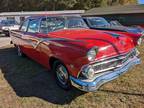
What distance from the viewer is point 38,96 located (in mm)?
5359

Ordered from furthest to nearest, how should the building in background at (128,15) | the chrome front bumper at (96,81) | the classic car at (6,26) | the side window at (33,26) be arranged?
the building in background at (128,15), the classic car at (6,26), the side window at (33,26), the chrome front bumper at (96,81)

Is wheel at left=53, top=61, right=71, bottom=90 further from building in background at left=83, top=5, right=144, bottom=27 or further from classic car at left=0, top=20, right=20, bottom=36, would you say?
building in background at left=83, top=5, right=144, bottom=27

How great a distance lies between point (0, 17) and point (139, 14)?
24.2m

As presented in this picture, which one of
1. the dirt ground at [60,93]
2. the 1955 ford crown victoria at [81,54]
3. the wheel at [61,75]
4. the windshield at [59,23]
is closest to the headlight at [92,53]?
the 1955 ford crown victoria at [81,54]

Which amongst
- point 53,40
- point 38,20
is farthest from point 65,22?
point 53,40

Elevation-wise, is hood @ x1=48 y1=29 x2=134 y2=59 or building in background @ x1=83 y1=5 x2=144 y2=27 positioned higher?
hood @ x1=48 y1=29 x2=134 y2=59

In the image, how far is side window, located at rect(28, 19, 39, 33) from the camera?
6864 millimetres

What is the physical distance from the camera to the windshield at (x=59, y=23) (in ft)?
21.3

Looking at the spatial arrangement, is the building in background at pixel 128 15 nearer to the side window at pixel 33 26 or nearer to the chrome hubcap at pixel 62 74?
the side window at pixel 33 26

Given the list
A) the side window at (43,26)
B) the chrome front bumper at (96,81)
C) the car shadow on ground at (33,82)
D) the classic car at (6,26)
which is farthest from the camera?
the classic car at (6,26)

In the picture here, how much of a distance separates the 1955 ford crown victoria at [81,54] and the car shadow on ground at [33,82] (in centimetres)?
27

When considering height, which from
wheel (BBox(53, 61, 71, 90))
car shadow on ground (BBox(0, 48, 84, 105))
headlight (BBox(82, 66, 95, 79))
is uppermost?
headlight (BBox(82, 66, 95, 79))

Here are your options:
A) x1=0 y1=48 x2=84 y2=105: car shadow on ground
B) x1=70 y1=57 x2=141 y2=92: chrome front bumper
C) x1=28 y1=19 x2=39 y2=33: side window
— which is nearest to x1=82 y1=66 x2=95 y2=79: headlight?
x1=70 y1=57 x2=141 y2=92: chrome front bumper

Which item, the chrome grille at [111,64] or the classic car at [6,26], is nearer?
the chrome grille at [111,64]
